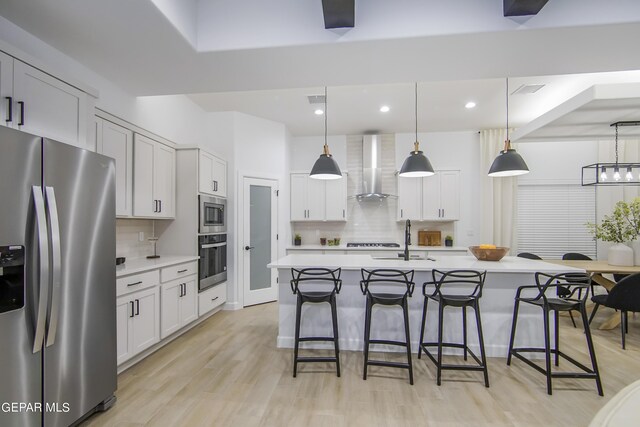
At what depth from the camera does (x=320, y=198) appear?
19.5 ft

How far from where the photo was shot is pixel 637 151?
5246mm

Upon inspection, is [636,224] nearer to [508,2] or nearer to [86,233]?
[508,2]

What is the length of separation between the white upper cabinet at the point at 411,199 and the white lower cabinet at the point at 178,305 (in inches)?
147

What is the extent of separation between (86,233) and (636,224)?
5.96 metres

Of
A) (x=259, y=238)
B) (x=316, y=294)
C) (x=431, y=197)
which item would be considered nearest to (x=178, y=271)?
(x=316, y=294)

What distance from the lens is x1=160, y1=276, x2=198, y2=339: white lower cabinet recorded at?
3326mm

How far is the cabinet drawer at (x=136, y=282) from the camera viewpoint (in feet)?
8.77

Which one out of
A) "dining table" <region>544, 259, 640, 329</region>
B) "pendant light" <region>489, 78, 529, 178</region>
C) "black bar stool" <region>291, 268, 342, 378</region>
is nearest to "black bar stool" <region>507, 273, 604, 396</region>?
"pendant light" <region>489, 78, 529, 178</region>

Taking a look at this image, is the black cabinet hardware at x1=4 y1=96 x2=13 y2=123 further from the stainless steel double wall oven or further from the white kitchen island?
the stainless steel double wall oven

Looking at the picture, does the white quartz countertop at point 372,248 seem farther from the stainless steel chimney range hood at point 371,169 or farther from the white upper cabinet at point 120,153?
the white upper cabinet at point 120,153

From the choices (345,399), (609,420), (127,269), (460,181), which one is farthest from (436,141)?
(609,420)

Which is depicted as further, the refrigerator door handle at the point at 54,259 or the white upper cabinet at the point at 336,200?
the white upper cabinet at the point at 336,200

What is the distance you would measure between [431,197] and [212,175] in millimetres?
3807

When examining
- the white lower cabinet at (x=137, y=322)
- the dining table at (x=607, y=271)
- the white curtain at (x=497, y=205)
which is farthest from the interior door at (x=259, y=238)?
the dining table at (x=607, y=271)
